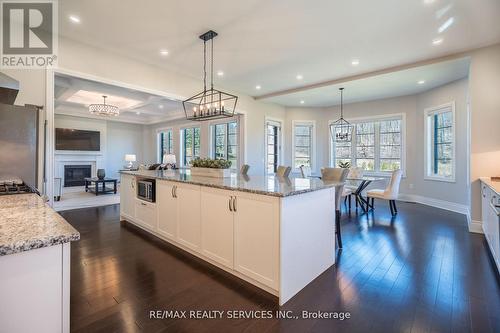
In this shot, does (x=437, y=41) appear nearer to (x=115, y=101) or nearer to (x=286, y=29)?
(x=286, y=29)

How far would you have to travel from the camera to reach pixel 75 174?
28.6 feet

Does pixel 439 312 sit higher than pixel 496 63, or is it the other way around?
pixel 496 63

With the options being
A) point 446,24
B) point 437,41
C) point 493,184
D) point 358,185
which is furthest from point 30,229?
point 358,185

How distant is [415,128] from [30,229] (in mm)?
7749

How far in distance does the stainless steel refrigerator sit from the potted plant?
189 cm

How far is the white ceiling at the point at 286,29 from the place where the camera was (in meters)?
2.90

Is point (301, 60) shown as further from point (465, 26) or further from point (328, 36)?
point (465, 26)

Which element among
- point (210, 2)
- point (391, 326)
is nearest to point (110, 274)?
point (391, 326)

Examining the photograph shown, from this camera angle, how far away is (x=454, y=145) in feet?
17.9

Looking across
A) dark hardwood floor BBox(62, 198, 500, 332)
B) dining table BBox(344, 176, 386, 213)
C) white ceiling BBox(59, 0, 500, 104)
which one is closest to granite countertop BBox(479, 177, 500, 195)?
dark hardwood floor BBox(62, 198, 500, 332)

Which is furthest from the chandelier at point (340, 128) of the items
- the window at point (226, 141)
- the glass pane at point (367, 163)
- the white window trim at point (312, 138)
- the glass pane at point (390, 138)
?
the window at point (226, 141)

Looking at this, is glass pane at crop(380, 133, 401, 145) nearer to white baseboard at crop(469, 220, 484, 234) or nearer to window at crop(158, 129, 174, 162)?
white baseboard at crop(469, 220, 484, 234)

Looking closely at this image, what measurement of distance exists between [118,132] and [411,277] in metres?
10.8

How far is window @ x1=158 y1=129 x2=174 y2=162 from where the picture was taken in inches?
390
